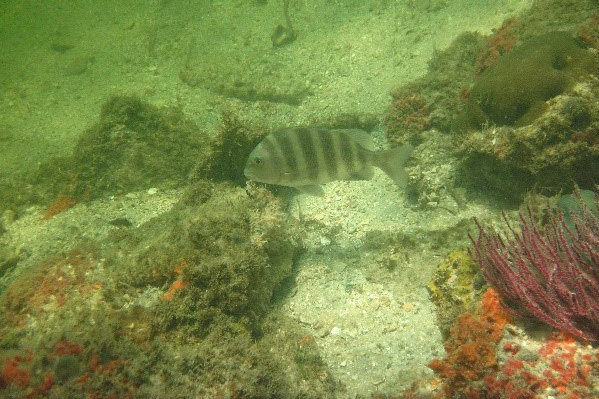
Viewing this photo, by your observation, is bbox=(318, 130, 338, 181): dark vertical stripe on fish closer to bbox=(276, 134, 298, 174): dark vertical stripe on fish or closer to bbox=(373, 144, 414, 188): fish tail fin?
bbox=(276, 134, 298, 174): dark vertical stripe on fish

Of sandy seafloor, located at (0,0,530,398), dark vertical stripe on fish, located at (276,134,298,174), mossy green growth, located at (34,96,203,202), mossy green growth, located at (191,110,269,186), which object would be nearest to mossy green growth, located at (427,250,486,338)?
sandy seafloor, located at (0,0,530,398)

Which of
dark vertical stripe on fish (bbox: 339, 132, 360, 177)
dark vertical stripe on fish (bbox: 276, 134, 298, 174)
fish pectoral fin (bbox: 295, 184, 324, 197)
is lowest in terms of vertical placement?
fish pectoral fin (bbox: 295, 184, 324, 197)

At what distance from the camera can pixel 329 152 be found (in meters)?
3.90

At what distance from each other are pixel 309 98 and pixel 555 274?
6767mm

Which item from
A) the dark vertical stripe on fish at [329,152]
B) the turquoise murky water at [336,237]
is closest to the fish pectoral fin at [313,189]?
the turquoise murky water at [336,237]

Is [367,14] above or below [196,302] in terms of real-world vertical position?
above

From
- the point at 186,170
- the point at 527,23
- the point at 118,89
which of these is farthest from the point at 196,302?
the point at 118,89

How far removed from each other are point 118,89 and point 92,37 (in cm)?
657

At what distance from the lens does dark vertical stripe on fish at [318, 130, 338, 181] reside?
12.7ft

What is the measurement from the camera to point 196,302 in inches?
121

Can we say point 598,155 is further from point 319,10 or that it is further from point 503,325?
point 319,10

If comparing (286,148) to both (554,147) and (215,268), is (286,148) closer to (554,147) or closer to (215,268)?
(215,268)

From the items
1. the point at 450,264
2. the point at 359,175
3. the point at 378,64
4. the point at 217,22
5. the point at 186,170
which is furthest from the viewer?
the point at 217,22

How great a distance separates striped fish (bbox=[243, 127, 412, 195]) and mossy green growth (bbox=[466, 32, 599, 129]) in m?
1.58
